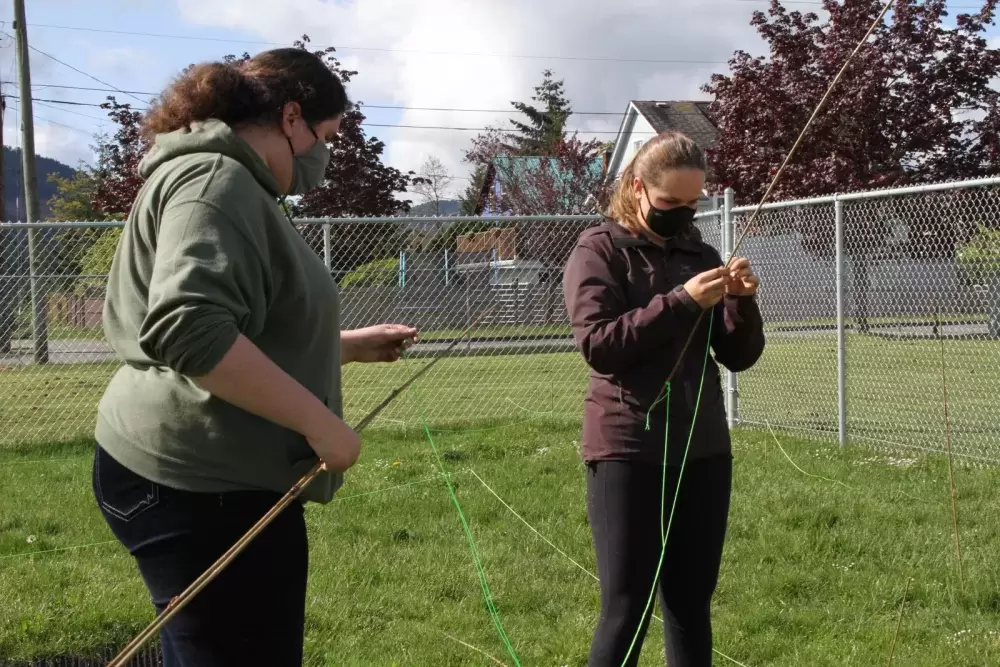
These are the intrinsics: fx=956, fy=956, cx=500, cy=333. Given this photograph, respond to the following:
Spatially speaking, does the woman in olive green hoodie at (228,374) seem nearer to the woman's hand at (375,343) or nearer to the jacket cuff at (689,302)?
the woman's hand at (375,343)

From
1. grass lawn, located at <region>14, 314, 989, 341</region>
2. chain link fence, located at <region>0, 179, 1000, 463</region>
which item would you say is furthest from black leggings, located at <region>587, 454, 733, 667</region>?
grass lawn, located at <region>14, 314, 989, 341</region>

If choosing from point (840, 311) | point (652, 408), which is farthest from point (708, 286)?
point (840, 311)

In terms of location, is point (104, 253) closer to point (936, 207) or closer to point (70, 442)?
point (70, 442)

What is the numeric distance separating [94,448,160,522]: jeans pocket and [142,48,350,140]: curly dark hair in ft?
2.10

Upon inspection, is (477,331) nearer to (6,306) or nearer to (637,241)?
(6,306)

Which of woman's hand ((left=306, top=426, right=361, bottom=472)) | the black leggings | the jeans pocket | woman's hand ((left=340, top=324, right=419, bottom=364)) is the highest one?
woman's hand ((left=340, top=324, right=419, bottom=364))

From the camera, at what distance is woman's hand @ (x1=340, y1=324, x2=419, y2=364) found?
2273mm

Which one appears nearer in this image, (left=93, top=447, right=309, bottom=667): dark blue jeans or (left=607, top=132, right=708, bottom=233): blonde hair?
(left=93, top=447, right=309, bottom=667): dark blue jeans

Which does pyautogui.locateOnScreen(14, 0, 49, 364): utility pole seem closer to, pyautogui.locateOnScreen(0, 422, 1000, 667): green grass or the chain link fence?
the chain link fence

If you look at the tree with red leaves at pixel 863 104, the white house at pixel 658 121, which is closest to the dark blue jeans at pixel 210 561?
the tree with red leaves at pixel 863 104

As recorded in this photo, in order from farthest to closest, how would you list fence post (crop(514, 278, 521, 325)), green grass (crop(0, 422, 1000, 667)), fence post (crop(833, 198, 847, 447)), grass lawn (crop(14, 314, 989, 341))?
fence post (crop(514, 278, 521, 325)), grass lawn (crop(14, 314, 989, 341)), fence post (crop(833, 198, 847, 447)), green grass (crop(0, 422, 1000, 667))

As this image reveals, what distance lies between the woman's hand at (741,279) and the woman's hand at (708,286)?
62mm

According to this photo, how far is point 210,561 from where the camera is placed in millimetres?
1707

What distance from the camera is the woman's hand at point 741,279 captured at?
95.0 inches
